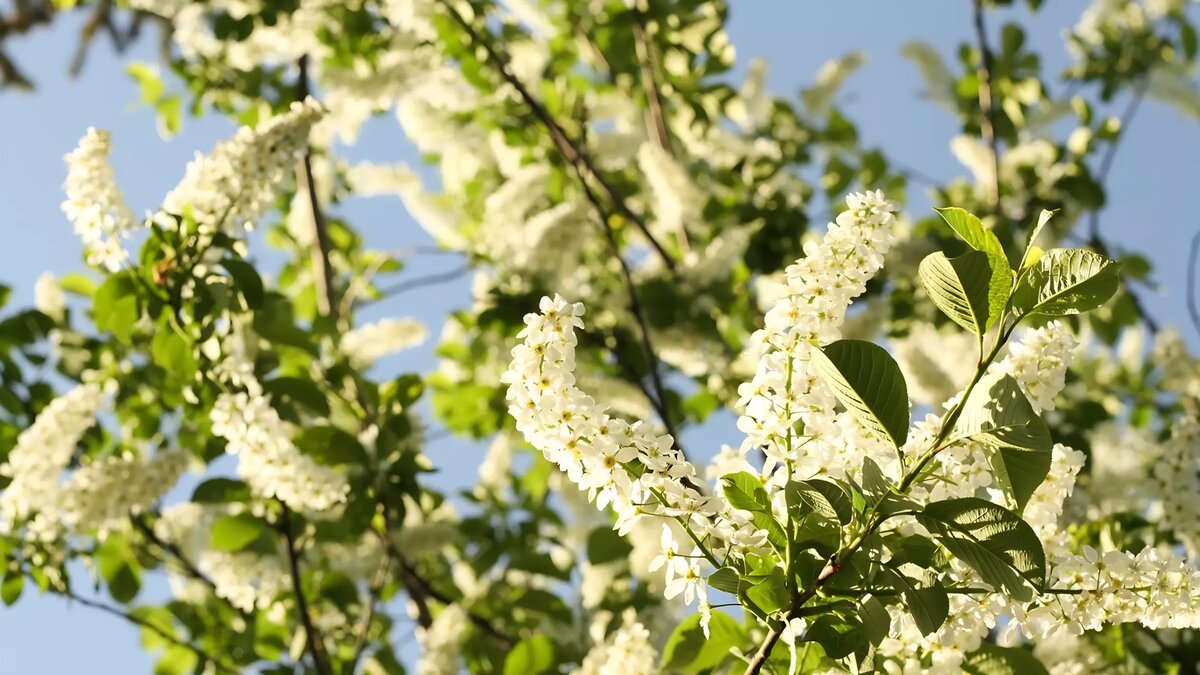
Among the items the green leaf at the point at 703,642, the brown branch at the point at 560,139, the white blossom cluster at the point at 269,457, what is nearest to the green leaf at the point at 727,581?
the green leaf at the point at 703,642

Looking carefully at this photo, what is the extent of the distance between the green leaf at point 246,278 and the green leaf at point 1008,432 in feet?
5.80

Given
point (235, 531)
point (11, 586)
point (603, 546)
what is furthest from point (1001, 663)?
point (11, 586)

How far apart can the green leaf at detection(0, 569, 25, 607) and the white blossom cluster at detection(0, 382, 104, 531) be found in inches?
9.9

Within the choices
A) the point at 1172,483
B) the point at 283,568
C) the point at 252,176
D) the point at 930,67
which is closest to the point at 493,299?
the point at 283,568

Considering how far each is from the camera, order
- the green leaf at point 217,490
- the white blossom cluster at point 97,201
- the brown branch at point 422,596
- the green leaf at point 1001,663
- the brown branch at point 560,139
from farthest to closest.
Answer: the brown branch at point 560,139 → the brown branch at point 422,596 → the green leaf at point 217,490 → the white blossom cluster at point 97,201 → the green leaf at point 1001,663

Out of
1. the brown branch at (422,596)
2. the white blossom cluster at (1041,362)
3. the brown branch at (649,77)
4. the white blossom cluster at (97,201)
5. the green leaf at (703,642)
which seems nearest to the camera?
the white blossom cluster at (1041,362)

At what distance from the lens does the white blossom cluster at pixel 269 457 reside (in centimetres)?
270

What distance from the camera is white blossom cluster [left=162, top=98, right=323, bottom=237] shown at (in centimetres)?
275

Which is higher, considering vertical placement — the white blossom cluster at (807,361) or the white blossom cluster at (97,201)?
the white blossom cluster at (97,201)

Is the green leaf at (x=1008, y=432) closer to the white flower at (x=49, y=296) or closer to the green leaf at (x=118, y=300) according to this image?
the green leaf at (x=118, y=300)

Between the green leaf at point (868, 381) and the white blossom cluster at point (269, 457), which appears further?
the white blossom cluster at point (269, 457)

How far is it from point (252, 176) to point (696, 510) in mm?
1703

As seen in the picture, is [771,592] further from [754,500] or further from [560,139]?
[560,139]

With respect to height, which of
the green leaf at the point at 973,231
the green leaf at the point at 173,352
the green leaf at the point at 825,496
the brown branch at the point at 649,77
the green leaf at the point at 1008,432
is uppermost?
the brown branch at the point at 649,77
